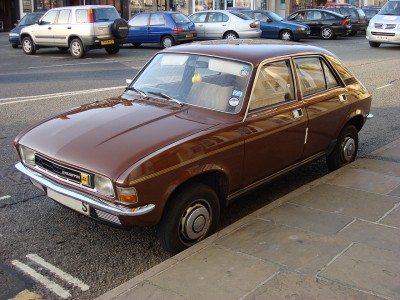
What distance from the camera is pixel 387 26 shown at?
803 inches

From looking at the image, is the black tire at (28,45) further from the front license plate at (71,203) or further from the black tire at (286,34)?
the front license plate at (71,203)

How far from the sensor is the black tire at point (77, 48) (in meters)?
16.9

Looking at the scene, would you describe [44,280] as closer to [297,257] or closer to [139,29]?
[297,257]

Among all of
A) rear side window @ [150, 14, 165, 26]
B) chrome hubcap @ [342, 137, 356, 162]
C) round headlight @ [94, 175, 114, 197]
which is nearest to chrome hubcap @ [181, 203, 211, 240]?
round headlight @ [94, 175, 114, 197]

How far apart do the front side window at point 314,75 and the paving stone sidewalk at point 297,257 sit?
1.12 m

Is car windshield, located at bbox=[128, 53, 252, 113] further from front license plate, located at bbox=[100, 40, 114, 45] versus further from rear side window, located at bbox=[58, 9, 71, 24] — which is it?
rear side window, located at bbox=[58, 9, 71, 24]

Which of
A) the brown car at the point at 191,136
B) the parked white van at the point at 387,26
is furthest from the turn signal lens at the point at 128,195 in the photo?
the parked white van at the point at 387,26

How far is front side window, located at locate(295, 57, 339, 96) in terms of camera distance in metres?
5.00

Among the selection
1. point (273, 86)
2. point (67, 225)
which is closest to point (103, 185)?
point (67, 225)

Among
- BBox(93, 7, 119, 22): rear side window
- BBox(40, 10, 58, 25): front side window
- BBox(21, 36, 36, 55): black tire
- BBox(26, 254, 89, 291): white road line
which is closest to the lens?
BBox(26, 254, 89, 291): white road line

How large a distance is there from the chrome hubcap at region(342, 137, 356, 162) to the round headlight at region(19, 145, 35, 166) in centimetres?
356

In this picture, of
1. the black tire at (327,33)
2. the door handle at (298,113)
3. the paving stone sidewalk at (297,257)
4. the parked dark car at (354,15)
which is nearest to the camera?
the paving stone sidewalk at (297,257)

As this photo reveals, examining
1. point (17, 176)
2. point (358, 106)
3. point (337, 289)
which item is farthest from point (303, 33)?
point (337, 289)

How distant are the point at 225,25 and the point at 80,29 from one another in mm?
7427
